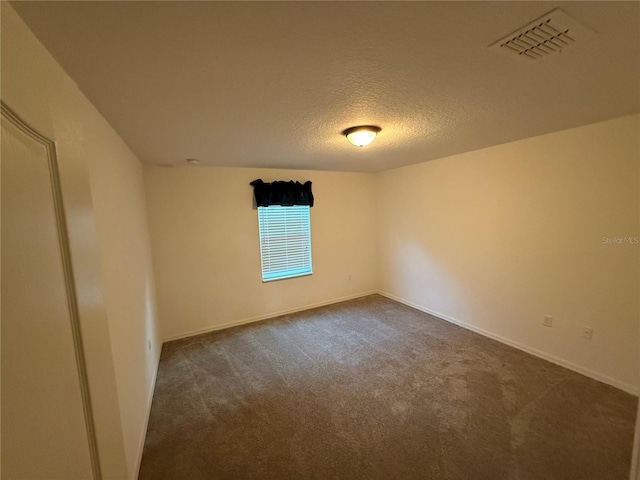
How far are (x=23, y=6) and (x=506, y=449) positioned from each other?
302 centimetres

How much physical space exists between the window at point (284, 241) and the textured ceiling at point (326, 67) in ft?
5.65

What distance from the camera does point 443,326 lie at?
3.49 metres

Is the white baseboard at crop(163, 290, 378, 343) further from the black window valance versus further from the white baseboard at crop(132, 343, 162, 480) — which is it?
the black window valance

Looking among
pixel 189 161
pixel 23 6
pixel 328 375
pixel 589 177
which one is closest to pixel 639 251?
pixel 589 177

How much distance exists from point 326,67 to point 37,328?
4.35ft

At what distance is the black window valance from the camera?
368cm

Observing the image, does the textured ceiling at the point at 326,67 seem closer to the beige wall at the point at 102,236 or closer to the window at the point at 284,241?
the beige wall at the point at 102,236

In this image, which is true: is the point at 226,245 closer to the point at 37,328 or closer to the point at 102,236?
the point at 102,236

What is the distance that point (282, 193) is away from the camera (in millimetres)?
3812

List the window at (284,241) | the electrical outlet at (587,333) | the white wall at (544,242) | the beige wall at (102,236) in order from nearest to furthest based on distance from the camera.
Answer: the beige wall at (102,236) < the white wall at (544,242) < the electrical outlet at (587,333) < the window at (284,241)

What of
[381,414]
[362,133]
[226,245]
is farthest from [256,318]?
[362,133]

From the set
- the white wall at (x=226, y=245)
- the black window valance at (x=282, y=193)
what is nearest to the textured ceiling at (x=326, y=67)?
the white wall at (x=226, y=245)

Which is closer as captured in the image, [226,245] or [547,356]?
[547,356]

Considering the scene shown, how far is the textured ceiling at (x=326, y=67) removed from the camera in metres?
0.91
